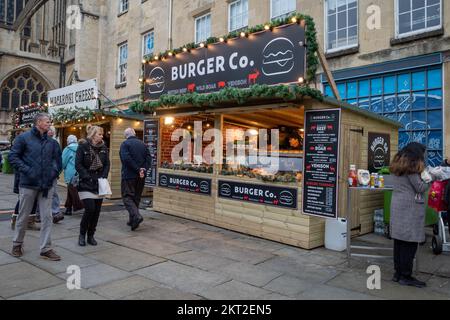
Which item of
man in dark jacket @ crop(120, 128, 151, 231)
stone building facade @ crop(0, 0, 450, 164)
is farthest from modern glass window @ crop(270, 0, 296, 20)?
man in dark jacket @ crop(120, 128, 151, 231)

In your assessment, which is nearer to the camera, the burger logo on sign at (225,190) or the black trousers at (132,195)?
the black trousers at (132,195)

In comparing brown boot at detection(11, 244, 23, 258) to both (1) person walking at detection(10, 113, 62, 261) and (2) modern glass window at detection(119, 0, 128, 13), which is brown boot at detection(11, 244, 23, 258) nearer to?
(1) person walking at detection(10, 113, 62, 261)

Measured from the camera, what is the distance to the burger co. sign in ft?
19.8

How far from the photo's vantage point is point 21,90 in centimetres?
2895

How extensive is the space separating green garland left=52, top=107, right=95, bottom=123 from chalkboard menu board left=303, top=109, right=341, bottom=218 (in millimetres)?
7544

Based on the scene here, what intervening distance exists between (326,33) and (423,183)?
7476 millimetres

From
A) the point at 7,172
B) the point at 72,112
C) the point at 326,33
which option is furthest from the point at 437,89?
the point at 7,172

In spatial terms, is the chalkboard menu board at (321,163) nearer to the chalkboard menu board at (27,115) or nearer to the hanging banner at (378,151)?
the hanging banner at (378,151)

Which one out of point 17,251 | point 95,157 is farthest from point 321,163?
point 17,251

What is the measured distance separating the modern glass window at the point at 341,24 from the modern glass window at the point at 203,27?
17.0 ft

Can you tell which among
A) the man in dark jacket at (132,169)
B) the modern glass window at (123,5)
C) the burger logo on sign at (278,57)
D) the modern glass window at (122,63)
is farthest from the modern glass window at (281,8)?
the modern glass window at (123,5)

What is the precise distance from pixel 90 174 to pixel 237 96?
9.07 feet

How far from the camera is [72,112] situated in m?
12.2

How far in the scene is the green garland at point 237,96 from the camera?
5770 mm
